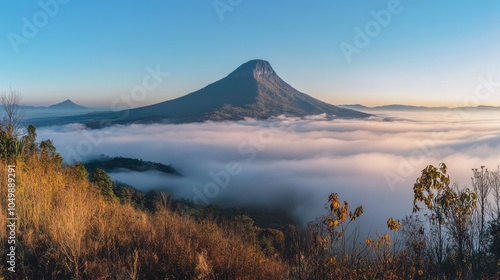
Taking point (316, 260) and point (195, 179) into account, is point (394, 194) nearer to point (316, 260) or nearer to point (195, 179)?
point (195, 179)

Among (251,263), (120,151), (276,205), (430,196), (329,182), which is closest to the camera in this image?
(251,263)

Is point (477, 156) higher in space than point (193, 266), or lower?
lower

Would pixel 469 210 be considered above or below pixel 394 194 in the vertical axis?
above

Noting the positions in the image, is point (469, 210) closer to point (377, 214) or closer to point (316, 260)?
point (316, 260)

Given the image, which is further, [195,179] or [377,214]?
[195,179]

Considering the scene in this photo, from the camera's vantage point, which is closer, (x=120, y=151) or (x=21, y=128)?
(x=21, y=128)

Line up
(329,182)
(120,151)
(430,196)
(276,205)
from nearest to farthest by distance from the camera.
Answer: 1. (430,196)
2. (276,205)
3. (329,182)
4. (120,151)

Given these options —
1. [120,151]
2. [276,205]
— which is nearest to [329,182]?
[276,205]

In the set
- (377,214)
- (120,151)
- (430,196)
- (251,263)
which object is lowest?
(377,214)

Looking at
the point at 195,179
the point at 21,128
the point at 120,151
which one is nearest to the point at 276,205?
the point at 195,179
